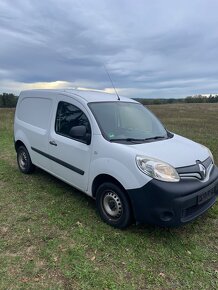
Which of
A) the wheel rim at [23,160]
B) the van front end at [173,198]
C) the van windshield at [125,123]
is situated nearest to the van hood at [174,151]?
the van front end at [173,198]

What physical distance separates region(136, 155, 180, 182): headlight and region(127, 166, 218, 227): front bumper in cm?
7

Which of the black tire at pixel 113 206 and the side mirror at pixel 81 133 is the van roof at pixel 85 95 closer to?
the side mirror at pixel 81 133

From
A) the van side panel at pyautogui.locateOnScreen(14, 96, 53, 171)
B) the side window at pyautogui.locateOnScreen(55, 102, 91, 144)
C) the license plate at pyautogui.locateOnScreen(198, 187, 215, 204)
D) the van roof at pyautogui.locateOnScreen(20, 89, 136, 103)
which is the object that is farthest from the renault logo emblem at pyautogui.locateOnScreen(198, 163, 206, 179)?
the van side panel at pyautogui.locateOnScreen(14, 96, 53, 171)

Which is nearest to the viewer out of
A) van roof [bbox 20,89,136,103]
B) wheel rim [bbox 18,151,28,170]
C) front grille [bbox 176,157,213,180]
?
front grille [bbox 176,157,213,180]

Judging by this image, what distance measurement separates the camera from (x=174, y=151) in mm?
3842

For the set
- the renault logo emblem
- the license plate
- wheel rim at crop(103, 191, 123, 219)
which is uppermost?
the renault logo emblem

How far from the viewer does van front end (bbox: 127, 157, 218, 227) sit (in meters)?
3.33

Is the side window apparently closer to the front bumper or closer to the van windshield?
the van windshield

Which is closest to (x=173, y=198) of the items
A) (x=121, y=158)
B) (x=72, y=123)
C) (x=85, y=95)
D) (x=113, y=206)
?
(x=121, y=158)

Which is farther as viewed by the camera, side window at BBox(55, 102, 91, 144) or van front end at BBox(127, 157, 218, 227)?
side window at BBox(55, 102, 91, 144)

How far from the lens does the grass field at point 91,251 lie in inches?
114

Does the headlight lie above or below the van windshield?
below

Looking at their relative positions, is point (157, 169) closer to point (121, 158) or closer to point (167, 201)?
point (167, 201)

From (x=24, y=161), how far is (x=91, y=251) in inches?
135
